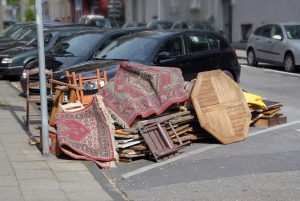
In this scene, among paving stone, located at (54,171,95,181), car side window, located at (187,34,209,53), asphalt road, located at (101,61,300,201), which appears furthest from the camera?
car side window, located at (187,34,209,53)

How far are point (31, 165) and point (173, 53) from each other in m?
5.19

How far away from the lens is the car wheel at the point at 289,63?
2020 centimetres

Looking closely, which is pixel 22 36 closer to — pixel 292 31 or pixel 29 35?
pixel 29 35

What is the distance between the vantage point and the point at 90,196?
22.0 ft

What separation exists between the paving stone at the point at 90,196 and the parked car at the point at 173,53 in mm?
4518

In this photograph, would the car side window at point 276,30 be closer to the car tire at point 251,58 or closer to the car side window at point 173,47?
the car tire at point 251,58

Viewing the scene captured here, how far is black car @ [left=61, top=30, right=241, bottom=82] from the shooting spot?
11992 mm

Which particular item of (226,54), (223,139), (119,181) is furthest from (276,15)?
(119,181)

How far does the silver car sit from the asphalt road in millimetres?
10076

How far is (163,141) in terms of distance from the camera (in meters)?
8.56

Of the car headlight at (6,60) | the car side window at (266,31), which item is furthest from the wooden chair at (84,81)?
the car side window at (266,31)

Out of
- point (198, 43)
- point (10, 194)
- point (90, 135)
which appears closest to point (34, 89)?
point (198, 43)

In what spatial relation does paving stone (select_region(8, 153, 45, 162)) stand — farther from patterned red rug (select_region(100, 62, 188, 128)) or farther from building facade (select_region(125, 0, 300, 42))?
building facade (select_region(125, 0, 300, 42))

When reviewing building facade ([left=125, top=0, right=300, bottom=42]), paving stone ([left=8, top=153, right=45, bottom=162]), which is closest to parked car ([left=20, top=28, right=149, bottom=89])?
paving stone ([left=8, top=153, right=45, bottom=162])
